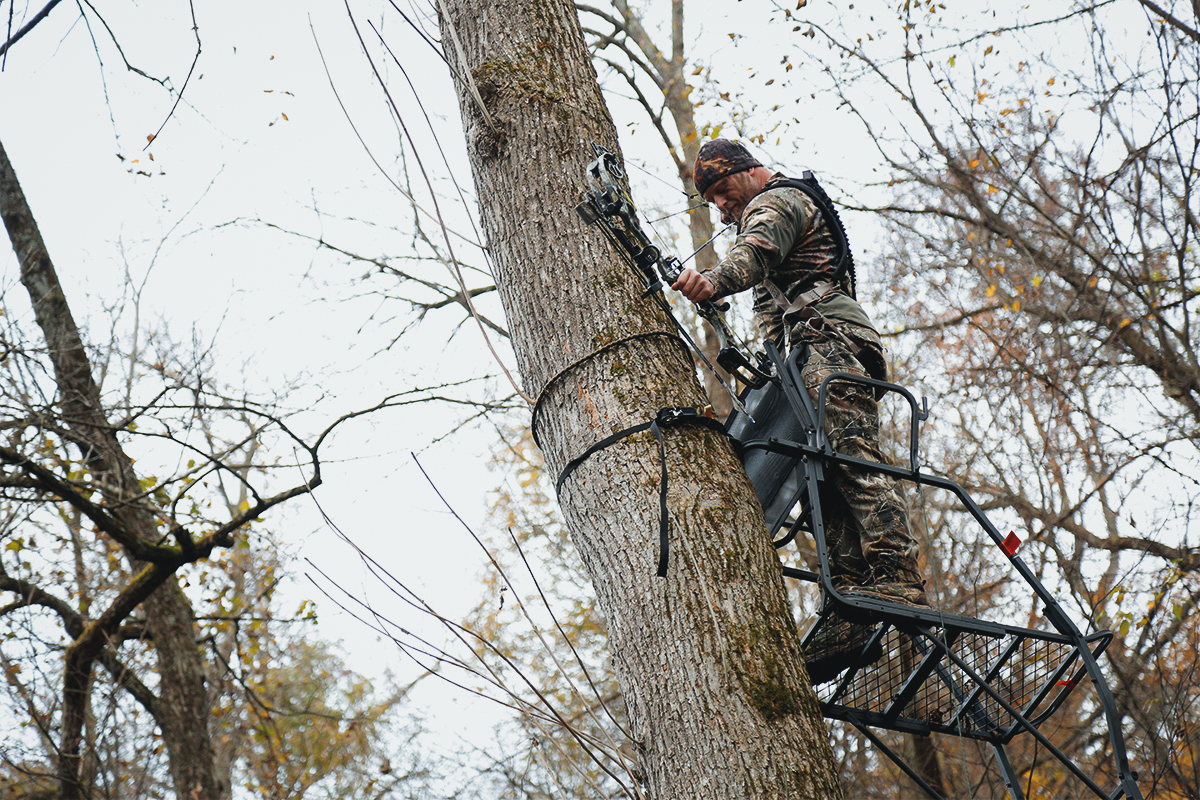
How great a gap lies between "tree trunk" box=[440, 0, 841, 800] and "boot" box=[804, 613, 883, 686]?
18.9 inches

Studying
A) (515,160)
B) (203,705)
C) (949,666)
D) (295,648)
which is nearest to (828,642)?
(949,666)

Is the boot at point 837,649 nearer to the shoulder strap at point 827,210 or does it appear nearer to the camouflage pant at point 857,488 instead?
the camouflage pant at point 857,488

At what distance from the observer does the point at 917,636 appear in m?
2.36

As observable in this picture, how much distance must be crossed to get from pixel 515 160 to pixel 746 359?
912 mm

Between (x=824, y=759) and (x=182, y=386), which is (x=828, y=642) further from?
(x=182, y=386)

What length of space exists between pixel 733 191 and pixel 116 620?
244 inches

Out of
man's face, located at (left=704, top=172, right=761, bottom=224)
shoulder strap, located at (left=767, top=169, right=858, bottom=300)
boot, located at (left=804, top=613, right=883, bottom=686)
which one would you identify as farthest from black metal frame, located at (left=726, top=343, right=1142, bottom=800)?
man's face, located at (left=704, top=172, right=761, bottom=224)

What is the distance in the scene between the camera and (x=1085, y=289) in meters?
9.27

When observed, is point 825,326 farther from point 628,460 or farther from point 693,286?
point 628,460

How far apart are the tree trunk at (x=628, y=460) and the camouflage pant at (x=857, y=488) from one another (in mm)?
605

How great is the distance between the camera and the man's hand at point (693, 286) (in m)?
2.56

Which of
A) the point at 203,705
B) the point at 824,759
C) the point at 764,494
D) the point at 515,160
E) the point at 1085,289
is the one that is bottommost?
the point at 824,759

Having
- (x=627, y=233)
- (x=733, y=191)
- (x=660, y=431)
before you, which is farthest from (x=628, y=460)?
(x=733, y=191)

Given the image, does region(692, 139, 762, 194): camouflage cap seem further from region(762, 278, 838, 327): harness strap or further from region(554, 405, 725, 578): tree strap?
region(554, 405, 725, 578): tree strap
